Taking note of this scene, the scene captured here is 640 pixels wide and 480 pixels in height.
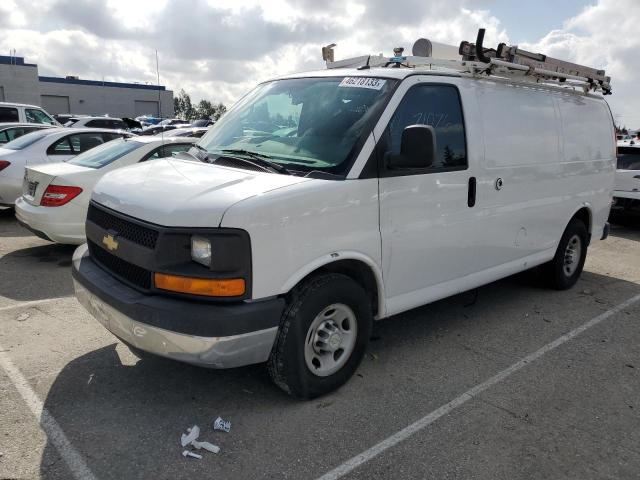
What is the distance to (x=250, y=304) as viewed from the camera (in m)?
2.99

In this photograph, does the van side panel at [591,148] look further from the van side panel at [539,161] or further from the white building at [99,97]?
the white building at [99,97]

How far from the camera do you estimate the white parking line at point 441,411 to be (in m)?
2.91

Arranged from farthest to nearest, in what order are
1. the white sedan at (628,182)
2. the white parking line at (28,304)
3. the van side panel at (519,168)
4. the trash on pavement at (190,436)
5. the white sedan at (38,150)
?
the white sedan at (628,182), the white sedan at (38,150), the white parking line at (28,304), the van side panel at (519,168), the trash on pavement at (190,436)

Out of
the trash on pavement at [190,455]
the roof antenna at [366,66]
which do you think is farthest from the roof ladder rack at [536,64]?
the trash on pavement at [190,455]

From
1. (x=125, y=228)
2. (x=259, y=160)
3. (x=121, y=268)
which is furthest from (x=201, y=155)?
(x=121, y=268)

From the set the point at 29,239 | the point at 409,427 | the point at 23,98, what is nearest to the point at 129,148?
the point at 29,239

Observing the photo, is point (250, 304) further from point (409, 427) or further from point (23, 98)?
point (23, 98)

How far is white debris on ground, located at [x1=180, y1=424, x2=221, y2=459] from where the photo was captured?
294 centimetres

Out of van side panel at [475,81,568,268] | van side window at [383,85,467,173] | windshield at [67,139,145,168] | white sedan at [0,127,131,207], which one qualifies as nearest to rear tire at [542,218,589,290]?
van side panel at [475,81,568,268]

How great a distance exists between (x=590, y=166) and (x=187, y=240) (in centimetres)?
484

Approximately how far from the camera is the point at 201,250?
296cm

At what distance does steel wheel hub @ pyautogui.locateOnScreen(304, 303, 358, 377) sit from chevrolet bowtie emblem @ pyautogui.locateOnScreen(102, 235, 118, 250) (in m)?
1.34

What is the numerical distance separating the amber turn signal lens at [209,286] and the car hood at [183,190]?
304 millimetres

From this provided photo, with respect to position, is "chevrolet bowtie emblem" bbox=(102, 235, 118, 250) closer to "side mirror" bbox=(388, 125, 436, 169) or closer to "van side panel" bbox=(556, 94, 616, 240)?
"side mirror" bbox=(388, 125, 436, 169)
